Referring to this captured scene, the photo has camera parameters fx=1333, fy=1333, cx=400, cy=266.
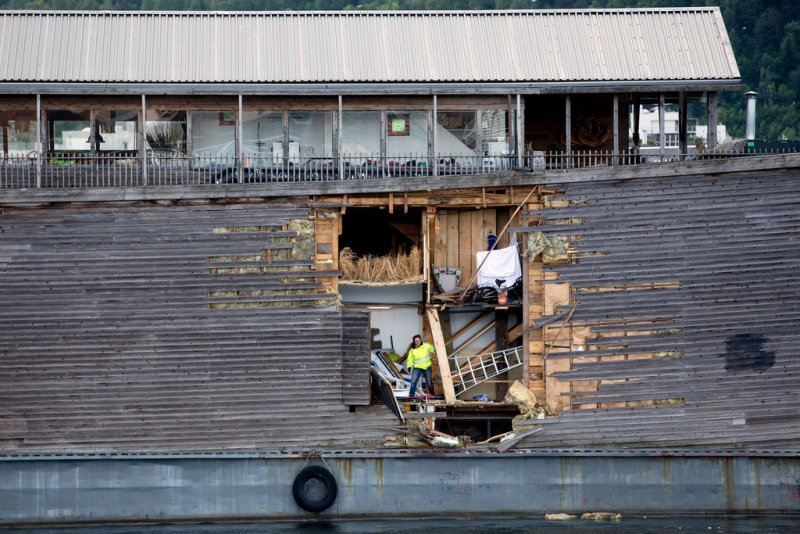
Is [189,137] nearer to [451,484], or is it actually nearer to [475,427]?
[475,427]

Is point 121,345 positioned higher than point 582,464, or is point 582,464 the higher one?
point 121,345

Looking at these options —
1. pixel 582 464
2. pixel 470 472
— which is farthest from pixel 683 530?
pixel 470 472

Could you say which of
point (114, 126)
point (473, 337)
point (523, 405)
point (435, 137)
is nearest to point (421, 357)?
point (473, 337)

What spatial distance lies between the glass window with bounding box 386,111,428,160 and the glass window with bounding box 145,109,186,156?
4978mm

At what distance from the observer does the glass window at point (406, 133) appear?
107 ft

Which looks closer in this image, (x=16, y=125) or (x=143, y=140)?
(x=143, y=140)

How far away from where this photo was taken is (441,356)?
100ft

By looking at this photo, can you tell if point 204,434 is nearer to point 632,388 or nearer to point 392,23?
point 632,388

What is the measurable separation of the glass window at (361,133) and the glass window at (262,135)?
1.61m

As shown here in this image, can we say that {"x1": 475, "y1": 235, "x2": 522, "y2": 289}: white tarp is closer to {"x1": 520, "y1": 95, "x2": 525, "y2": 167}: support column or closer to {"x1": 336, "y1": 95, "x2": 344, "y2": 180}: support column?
{"x1": 520, "y1": 95, "x2": 525, "y2": 167}: support column

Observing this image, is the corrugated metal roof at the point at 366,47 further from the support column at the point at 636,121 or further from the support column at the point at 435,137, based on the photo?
the support column at the point at 636,121

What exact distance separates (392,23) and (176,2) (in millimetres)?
53838

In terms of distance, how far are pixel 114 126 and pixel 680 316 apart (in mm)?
14111

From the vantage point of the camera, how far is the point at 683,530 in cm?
2667
